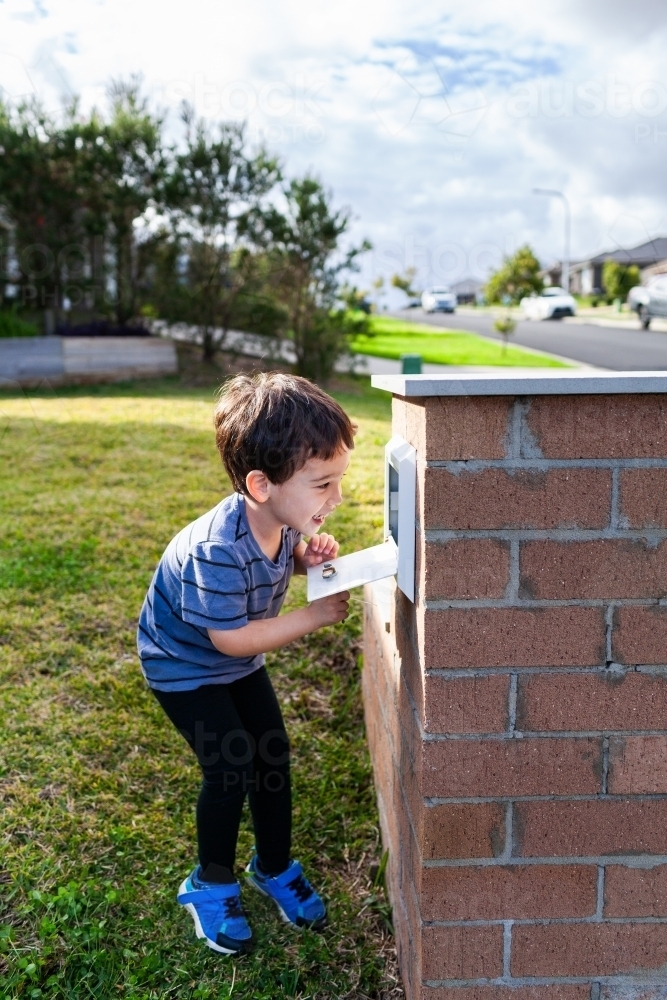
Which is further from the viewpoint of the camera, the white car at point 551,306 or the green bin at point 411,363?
the white car at point 551,306

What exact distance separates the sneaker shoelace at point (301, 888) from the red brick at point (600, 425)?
1.30 meters

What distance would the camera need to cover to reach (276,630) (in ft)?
5.83

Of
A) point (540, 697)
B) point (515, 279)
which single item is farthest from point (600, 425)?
point (515, 279)

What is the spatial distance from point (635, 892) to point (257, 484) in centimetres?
103

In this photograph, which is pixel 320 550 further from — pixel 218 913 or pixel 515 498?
pixel 218 913

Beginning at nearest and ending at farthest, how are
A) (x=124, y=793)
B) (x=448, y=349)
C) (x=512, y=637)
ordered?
1. (x=512, y=637)
2. (x=124, y=793)
3. (x=448, y=349)

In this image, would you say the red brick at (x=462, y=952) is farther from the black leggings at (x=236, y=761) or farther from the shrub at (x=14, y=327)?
the shrub at (x=14, y=327)

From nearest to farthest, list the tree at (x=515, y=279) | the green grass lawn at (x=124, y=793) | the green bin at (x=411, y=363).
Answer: the green grass lawn at (x=124, y=793) → the green bin at (x=411, y=363) → the tree at (x=515, y=279)

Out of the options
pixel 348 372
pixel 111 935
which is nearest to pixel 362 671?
pixel 111 935

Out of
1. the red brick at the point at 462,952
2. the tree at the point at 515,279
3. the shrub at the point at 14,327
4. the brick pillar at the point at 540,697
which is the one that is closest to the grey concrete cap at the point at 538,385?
the brick pillar at the point at 540,697

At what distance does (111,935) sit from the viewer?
195cm

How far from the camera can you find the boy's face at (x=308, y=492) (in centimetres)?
176

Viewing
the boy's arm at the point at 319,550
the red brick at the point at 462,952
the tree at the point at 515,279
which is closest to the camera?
the red brick at the point at 462,952

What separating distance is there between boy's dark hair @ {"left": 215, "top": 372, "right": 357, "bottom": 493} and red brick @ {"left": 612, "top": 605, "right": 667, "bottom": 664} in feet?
2.13
